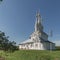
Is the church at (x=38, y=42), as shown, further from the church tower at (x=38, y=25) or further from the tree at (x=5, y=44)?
the tree at (x=5, y=44)

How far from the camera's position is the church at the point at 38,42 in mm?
92125

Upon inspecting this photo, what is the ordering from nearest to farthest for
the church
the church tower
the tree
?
the tree < the church < the church tower

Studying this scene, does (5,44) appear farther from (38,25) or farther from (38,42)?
(38,25)

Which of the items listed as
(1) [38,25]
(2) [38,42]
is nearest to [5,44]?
(2) [38,42]

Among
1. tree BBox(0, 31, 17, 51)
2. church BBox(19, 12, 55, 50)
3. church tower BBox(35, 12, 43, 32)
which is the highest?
church tower BBox(35, 12, 43, 32)

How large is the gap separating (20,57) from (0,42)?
29.8 feet

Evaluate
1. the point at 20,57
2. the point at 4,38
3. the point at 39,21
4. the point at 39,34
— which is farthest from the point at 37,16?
the point at 4,38


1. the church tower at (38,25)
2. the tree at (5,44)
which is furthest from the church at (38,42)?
the tree at (5,44)

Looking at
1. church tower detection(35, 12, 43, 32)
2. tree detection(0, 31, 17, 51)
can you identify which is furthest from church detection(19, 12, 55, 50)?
tree detection(0, 31, 17, 51)

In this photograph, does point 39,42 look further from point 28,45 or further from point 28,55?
point 28,55

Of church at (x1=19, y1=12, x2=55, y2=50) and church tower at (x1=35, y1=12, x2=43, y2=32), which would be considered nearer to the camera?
church at (x1=19, y1=12, x2=55, y2=50)

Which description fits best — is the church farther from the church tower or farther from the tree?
the tree

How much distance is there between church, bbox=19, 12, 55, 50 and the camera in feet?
302

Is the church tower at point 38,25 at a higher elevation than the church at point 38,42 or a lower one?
higher
